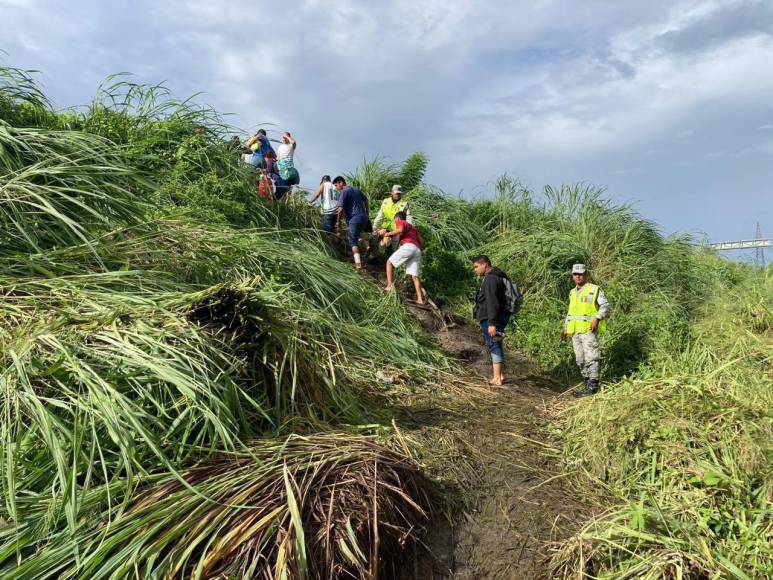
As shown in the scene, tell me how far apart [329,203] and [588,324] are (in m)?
4.52

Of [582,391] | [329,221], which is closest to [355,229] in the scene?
[329,221]

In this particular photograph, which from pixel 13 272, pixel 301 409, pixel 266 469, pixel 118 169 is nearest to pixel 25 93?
pixel 118 169

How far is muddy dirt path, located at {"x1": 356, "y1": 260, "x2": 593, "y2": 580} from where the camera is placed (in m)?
3.30

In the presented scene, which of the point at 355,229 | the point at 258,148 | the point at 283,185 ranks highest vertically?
the point at 258,148

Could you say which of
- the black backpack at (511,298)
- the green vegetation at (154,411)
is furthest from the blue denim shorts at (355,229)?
the green vegetation at (154,411)

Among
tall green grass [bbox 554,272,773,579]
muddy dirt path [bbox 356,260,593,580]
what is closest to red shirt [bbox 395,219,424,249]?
muddy dirt path [bbox 356,260,593,580]

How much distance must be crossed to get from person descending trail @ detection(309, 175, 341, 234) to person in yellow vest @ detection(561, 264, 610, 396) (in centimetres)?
413

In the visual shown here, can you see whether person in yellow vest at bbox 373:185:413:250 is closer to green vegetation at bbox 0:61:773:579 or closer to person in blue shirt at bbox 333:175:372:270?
person in blue shirt at bbox 333:175:372:270

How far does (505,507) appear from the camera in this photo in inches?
146

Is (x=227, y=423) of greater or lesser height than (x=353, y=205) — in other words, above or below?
below

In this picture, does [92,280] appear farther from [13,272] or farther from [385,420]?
[385,420]

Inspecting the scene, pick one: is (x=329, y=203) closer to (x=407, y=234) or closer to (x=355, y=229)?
(x=355, y=229)

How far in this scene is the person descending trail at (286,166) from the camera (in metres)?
9.36

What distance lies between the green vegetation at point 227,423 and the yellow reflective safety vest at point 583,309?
3.63 ft
